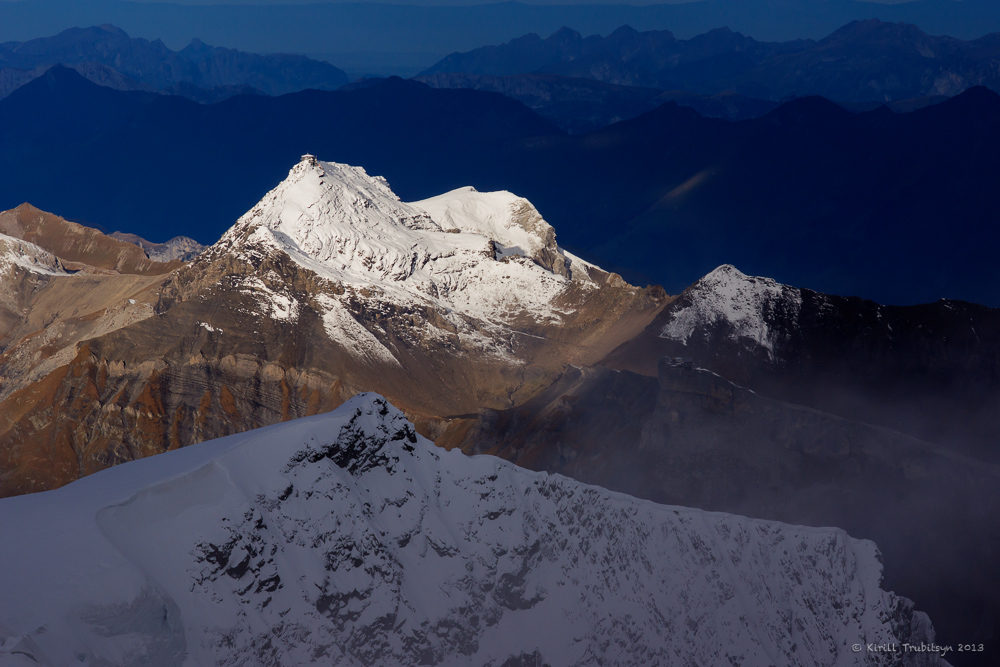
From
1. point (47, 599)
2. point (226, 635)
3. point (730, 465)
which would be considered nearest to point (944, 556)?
point (730, 465)

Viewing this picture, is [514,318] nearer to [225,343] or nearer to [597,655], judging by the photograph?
[225,343]

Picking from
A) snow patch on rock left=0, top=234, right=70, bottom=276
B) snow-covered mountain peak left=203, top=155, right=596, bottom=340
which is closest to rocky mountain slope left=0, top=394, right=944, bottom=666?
snow-covered mountain peak left=203, top=155, right=596, bottom=340

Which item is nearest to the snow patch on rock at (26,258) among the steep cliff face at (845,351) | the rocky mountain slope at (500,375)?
the rocky mountain slope at (500,375)

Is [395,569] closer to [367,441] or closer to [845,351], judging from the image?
[367,441]

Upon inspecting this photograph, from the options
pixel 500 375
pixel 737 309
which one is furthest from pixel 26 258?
pixel 737 309

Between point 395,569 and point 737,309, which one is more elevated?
point 737,309

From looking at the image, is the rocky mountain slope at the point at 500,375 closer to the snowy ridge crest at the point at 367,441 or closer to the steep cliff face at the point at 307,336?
the steep cliff face at the point at 307,336
